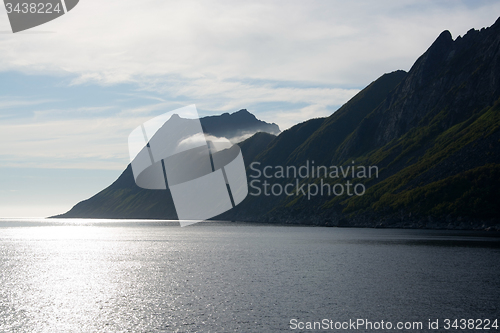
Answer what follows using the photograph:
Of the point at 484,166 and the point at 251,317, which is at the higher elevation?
the point at 484,166

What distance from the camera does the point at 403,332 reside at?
35.3 m

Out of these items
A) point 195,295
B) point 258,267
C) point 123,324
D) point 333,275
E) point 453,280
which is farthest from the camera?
point 258,267

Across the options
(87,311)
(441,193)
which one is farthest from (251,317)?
(441,193)

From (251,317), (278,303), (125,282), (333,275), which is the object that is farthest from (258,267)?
(251,317)

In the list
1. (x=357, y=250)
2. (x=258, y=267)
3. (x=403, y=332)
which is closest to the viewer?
(x=403, y=332)

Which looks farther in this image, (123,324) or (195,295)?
(195,295)

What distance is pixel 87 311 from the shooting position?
4434cm

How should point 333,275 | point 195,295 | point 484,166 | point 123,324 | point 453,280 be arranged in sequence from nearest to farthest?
point 123,324 < point 195,295 < point 453,280 < point 333,275 < point 484,166

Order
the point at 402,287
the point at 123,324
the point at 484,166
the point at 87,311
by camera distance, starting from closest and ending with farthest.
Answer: the point at 123,324
the point at 87,311
the point at 402,287
the point at 484,166

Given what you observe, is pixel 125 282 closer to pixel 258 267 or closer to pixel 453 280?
pixel 258 267

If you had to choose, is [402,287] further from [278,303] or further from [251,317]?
[251,317]

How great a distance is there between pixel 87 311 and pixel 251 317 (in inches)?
714

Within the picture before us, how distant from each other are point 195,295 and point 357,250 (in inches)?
2366

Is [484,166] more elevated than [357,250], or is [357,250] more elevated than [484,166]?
[484,166]
